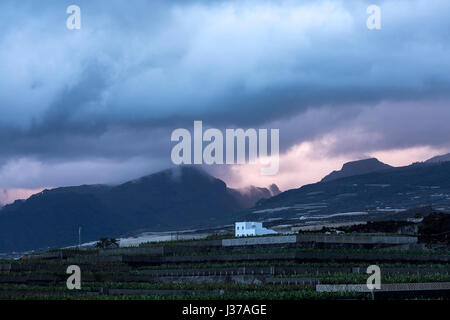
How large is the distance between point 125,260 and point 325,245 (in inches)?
930

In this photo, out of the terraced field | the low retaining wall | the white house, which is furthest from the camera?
the white house

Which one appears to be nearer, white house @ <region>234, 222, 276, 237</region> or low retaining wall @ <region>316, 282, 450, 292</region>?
low retaining wall @ <region>316, 282, 450, 292</region>

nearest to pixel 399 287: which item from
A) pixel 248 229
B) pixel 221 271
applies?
pixel 221 271

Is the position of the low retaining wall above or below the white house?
below

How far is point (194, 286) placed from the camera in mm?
68000

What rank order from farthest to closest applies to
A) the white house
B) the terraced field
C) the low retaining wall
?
the white house
the terraced field
the low retaining wall

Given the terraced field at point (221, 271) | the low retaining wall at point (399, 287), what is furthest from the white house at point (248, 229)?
the low retaining wall at point (399, 287)

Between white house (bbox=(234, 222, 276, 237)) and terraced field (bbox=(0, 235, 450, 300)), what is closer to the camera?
terraced field (bbox=(0, 235, 450, 300))

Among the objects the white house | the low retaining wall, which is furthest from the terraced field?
the white house

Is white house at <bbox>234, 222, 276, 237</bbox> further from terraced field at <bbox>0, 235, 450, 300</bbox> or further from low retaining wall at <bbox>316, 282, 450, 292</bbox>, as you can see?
low retaining wall at <bbox>316, 282, 450, 292</bbox>

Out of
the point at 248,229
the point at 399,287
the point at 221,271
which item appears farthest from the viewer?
the point at 248,229

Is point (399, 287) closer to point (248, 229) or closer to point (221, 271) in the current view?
point (221, 271)

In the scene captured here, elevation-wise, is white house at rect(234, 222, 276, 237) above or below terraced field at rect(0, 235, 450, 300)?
above
